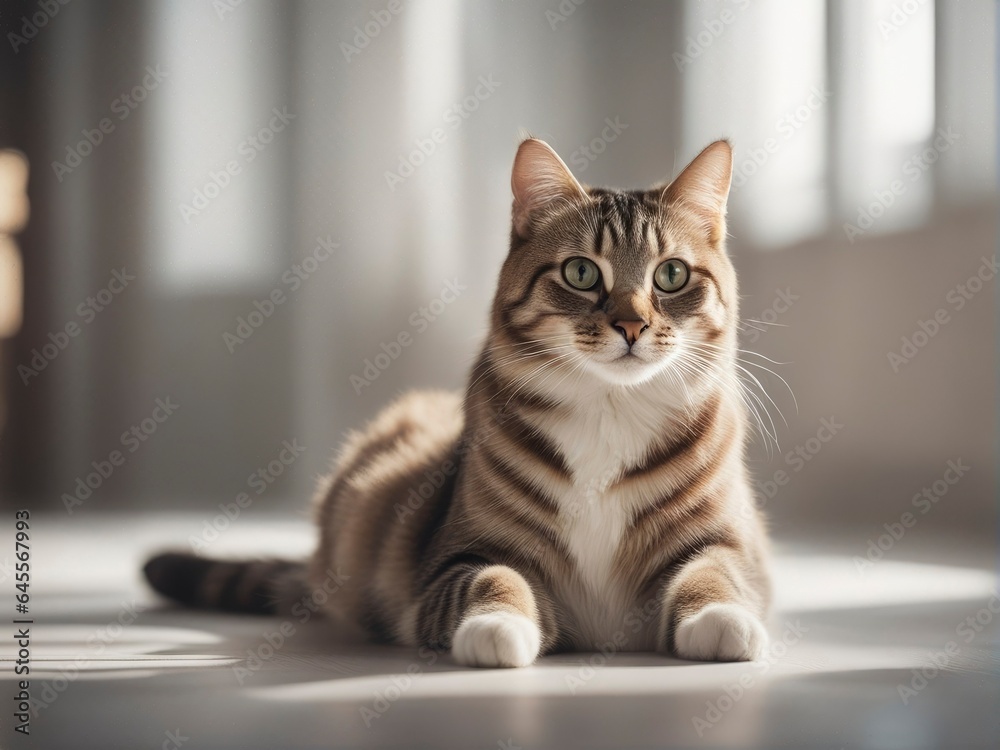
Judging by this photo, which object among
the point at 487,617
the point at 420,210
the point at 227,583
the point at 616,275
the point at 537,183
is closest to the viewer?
the point at 487,617

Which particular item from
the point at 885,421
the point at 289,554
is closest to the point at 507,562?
the point at 289,554

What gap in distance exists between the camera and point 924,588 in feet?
8.50

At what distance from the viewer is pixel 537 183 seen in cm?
198

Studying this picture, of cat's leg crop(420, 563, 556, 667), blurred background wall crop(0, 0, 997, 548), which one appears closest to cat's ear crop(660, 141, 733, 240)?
cat's leg crop(420, 563, 556, 667)

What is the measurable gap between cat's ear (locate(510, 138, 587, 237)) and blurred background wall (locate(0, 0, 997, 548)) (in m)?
1.35

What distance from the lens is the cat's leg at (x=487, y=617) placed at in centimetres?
165

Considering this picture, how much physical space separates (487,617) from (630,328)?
536 millimetres

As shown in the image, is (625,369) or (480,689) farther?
(625,369)

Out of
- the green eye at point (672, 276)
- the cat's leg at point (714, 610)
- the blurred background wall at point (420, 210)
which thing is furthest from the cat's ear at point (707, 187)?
the blurred background wall at point (420, 210)

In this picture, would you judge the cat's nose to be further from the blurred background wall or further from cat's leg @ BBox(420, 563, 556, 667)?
the blurred background wall

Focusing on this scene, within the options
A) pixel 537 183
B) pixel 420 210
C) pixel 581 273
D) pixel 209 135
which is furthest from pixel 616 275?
pixel 209 135

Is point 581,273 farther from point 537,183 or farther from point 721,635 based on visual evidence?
point 721,635

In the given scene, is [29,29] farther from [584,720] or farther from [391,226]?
[584,720]

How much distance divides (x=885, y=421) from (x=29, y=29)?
9.80ft
